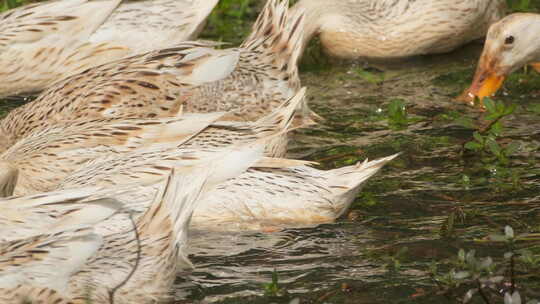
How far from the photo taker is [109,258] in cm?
497

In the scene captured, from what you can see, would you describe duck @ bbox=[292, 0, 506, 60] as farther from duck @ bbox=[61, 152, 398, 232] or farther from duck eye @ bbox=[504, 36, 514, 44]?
duck @ bbox=[61, 152, 398, 232]

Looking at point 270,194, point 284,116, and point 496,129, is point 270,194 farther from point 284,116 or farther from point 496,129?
point 496,129

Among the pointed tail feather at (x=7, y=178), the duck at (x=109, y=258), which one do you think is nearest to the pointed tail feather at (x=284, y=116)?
the duck at (x=109, y=258)

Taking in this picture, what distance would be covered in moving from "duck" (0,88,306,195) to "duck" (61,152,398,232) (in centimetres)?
29

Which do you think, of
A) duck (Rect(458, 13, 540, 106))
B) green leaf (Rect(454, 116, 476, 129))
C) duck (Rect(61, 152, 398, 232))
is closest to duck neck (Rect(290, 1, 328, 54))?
duck (Rect(458, 13, 540, 106))

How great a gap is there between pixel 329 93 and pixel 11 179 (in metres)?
2.89

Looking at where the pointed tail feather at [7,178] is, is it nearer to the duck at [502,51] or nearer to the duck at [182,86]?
the duck at [182,86]

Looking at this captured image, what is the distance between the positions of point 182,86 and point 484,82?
7.08ft

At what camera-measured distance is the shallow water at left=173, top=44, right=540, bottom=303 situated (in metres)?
5.39

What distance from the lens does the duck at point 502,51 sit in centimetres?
812

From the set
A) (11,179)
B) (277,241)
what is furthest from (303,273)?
(11,179)

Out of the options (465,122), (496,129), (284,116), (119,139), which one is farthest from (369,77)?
(119,139)

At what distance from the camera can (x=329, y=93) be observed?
8492 mm

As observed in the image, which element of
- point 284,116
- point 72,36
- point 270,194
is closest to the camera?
point 270,194
